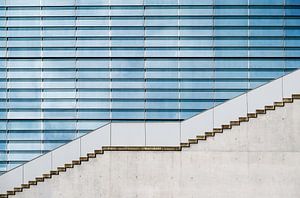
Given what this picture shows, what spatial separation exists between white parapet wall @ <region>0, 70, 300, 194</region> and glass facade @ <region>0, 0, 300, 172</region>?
19.9ft

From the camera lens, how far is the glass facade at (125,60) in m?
A: 21.2

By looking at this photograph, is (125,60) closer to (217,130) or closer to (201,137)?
(201,137)

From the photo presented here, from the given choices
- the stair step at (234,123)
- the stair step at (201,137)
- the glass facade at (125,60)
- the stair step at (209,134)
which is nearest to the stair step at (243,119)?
the stair step at (234,123)

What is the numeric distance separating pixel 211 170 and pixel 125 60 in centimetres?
828

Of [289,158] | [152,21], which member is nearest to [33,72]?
[152,21]

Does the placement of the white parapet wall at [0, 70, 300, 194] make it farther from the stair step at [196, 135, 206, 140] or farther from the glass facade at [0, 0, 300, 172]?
the glass facade at [0, 0, 300, 172]

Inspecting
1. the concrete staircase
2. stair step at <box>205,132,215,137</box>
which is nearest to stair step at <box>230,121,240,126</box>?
the concrete staircase

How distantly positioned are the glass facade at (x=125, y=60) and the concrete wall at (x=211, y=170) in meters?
6.38

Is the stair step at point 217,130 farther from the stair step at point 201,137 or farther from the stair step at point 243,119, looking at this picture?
the stair step at point 243,119

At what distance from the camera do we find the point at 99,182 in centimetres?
1497

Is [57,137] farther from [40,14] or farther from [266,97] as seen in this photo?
[266,97]

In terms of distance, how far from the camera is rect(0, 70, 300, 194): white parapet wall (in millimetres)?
14898

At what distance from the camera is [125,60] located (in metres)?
21.6

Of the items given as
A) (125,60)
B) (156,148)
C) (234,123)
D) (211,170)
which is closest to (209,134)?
(234,123)
